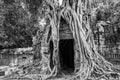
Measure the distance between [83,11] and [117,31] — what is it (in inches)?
75.9

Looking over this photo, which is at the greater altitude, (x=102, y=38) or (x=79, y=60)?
(x=102, y=38)

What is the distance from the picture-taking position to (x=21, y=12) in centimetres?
864

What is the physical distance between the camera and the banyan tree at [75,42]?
3105 mm

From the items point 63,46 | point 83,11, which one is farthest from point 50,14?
point 63,46

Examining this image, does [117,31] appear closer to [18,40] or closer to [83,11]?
[83,11]

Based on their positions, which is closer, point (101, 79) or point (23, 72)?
point (101, 79)

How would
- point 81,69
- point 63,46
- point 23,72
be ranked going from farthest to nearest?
point 63,46, point 23,72, point 81,69

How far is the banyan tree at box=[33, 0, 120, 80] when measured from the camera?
3105 mm

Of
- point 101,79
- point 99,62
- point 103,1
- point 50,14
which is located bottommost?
point 101,79

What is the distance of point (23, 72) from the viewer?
11.9ft

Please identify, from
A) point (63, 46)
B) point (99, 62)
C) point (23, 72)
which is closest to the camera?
point (99, 62)

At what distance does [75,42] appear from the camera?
136 inches

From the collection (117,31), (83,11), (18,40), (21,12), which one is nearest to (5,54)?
(18,40)

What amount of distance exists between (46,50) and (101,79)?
5.41 feet
